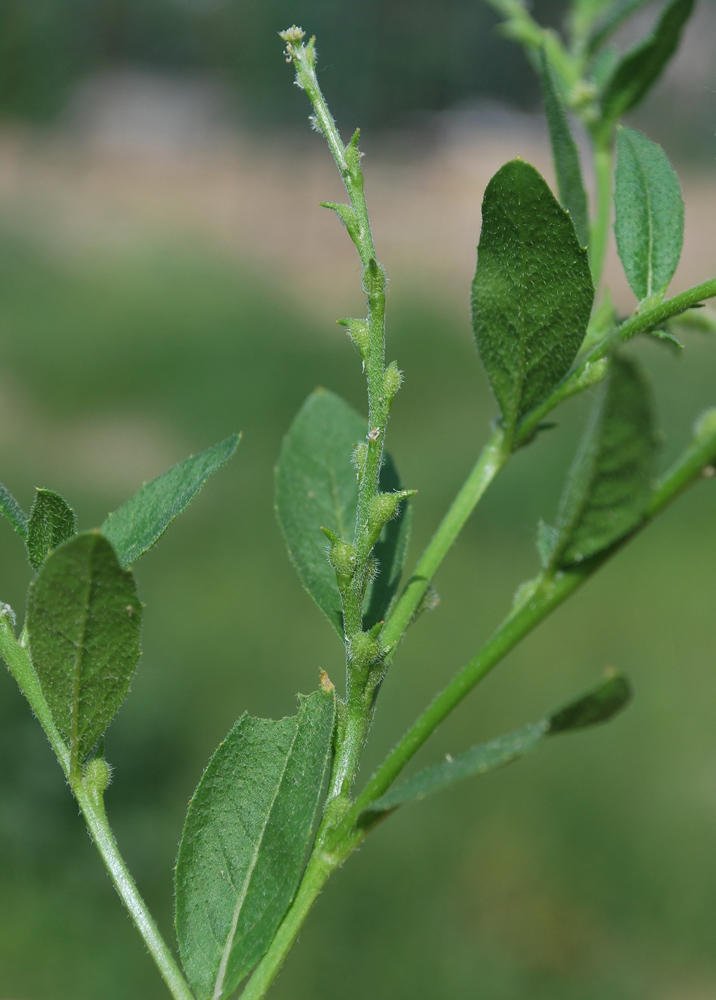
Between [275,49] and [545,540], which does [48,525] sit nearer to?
[545,540]

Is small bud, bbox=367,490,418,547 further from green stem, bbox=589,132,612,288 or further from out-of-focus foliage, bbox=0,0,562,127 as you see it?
out-of-focus foliage, bbox=0,0,562,127

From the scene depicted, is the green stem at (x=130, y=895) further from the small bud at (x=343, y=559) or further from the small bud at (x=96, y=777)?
the small bud at (x=343, y=559)

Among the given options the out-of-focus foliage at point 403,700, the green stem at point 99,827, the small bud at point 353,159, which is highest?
the small bud at point 353,159

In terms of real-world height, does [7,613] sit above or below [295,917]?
above

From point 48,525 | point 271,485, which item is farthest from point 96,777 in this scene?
point 271,485

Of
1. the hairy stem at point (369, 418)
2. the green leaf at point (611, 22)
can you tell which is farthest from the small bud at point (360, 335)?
the green leaf at point (611, 22)

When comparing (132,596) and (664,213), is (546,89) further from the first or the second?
(132,596)

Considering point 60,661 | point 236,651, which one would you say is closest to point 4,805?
point 236,651
